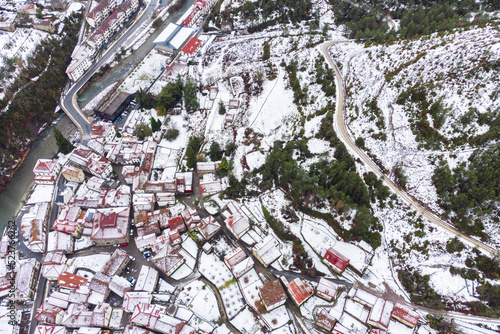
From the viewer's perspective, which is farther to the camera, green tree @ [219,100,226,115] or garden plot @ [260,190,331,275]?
green tree @ [219,100,226,115]

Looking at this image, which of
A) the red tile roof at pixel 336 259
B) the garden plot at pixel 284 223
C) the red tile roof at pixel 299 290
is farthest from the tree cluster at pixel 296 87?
the red tile roof at pixel 299 290

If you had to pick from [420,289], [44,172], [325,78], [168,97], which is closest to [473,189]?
[420,289]

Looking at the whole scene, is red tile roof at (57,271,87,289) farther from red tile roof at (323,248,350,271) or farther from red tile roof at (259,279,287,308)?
red tile roof at (323,248,350,271)

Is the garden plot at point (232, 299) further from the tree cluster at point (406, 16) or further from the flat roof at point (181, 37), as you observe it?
the flat roof at point (181, 37)

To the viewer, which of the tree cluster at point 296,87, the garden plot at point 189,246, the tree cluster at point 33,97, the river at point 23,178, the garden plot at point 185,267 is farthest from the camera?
the tree cluster at point 33,97

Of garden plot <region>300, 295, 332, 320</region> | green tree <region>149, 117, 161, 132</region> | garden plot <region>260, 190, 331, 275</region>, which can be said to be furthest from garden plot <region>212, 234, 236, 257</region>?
green tree <region>149, 117, 161, 132</region>

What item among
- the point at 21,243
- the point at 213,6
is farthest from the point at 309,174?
the point at 213,6
